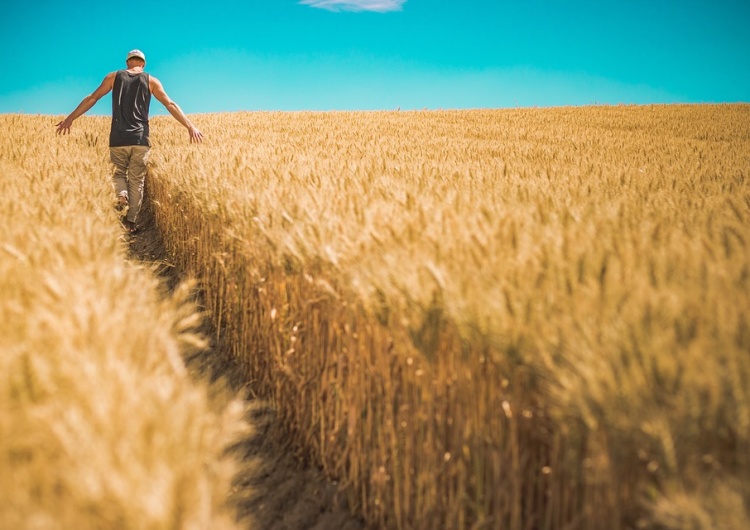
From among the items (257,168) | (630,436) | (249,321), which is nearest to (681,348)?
(630,436)

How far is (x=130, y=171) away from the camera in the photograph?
6.69 metres

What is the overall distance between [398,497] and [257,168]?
3209 mm

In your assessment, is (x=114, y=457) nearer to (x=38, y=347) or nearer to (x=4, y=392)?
(x=4, y=392)

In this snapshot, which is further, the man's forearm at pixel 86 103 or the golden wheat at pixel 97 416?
the man's forearm at pixel 86 103

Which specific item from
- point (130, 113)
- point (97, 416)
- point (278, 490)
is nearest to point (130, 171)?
point (130, 113)

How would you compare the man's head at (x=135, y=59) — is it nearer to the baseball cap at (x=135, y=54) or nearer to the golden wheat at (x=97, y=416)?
the baseball cap at (x=135, y=54)

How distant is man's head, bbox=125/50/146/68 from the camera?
6271 millimetres

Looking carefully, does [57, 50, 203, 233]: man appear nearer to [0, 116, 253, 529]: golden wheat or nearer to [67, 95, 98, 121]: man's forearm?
[67, 95, 98, 121]: man's forearm

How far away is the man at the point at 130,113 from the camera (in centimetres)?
626

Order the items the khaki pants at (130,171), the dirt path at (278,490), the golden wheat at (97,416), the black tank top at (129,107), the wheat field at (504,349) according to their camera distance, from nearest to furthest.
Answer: the golden wheat at (97,416), the wheat field at (504,349), the dirt path at (278,490), the black tank top at (129,107), the khaki pants at (130,171)

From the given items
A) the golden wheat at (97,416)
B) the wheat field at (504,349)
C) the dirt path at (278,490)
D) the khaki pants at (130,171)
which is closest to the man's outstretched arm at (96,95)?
the khaki pants at (130,171)

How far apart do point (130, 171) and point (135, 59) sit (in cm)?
131

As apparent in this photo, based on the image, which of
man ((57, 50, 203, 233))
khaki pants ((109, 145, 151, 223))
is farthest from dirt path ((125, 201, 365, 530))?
khaki pants ((109, 145, 151, 223))

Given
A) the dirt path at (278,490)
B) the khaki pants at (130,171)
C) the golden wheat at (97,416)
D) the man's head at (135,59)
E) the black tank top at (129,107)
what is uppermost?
the man's head at (135,59)
